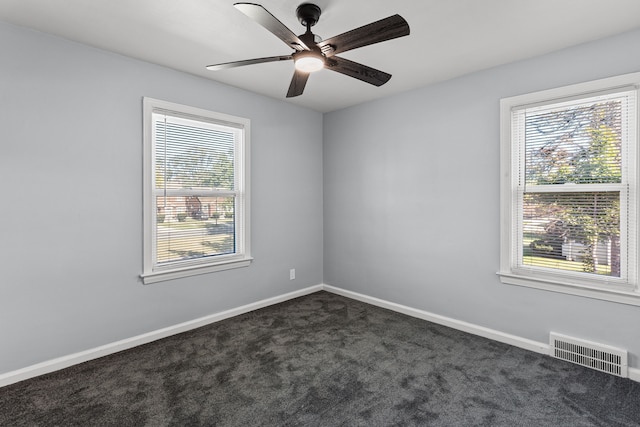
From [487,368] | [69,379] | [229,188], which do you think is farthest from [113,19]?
[487,368]

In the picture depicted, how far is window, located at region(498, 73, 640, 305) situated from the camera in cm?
237

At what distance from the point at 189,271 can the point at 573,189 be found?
11.5 feet

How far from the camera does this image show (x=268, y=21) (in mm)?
1608

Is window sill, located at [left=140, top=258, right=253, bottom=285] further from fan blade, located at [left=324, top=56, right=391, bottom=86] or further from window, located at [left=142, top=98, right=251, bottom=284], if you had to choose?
fan blade, located at [left=324, top=56, right=391, bottom=86]

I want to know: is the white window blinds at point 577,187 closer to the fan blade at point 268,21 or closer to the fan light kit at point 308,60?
the fan light kit at point 308,60

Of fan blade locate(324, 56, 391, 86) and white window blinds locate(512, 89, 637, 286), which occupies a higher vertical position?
fan blade locate(324, 56, 391, 86)

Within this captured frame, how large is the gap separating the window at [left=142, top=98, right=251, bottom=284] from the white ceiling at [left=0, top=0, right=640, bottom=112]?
1.83ft

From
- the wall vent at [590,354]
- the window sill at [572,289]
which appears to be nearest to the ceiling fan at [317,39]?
the window sill at [572,289]

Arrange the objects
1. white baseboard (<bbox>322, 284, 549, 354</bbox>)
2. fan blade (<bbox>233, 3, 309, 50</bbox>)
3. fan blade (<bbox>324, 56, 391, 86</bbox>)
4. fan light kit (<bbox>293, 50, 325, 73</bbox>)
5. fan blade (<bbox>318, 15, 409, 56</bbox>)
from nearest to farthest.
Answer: fan blade (<bbox>233, 3, 309, 50</bbox>) → fan blade (<bbox>318, 15, 409, 56</bbox>) → fan light kit (<bbox>293, 50, 325, 73</bbox>) → fan blade (<bbox>324, 56, 391, 86</bbox>) → white baseboard (<bbox>322, 284, 549, 354</bbox>)

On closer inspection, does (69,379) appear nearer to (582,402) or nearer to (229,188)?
(229,188)

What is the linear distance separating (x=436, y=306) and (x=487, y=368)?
38.4 inches

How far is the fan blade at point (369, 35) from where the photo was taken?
1607 millimetres

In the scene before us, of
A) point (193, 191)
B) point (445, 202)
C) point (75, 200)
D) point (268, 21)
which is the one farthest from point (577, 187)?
point (75, 200)

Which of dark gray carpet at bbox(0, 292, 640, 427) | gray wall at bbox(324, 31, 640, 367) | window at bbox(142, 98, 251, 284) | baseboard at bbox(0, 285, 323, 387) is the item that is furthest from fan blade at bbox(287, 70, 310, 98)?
baseboard at bbox(0, 285, 323, 387)
